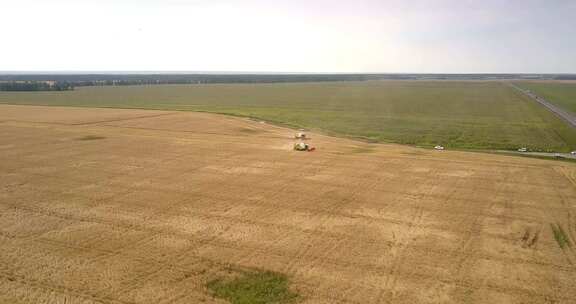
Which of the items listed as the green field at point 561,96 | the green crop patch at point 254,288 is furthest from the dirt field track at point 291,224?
the green field at point 561,96

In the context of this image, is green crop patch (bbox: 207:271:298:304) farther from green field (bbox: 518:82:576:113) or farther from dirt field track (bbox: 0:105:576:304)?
green field (bbox: 518:82:576:113)

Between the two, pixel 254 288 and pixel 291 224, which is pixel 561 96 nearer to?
pixel 291 224

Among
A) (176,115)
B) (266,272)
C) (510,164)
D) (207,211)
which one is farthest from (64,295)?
(176,115)

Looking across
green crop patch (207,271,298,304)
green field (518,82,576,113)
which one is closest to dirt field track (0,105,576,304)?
green crop patch (207,271,298,304)

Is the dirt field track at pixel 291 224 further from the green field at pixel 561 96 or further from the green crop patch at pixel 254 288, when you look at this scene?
the green field at pixel 561 96

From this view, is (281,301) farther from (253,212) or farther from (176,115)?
(176,115)
